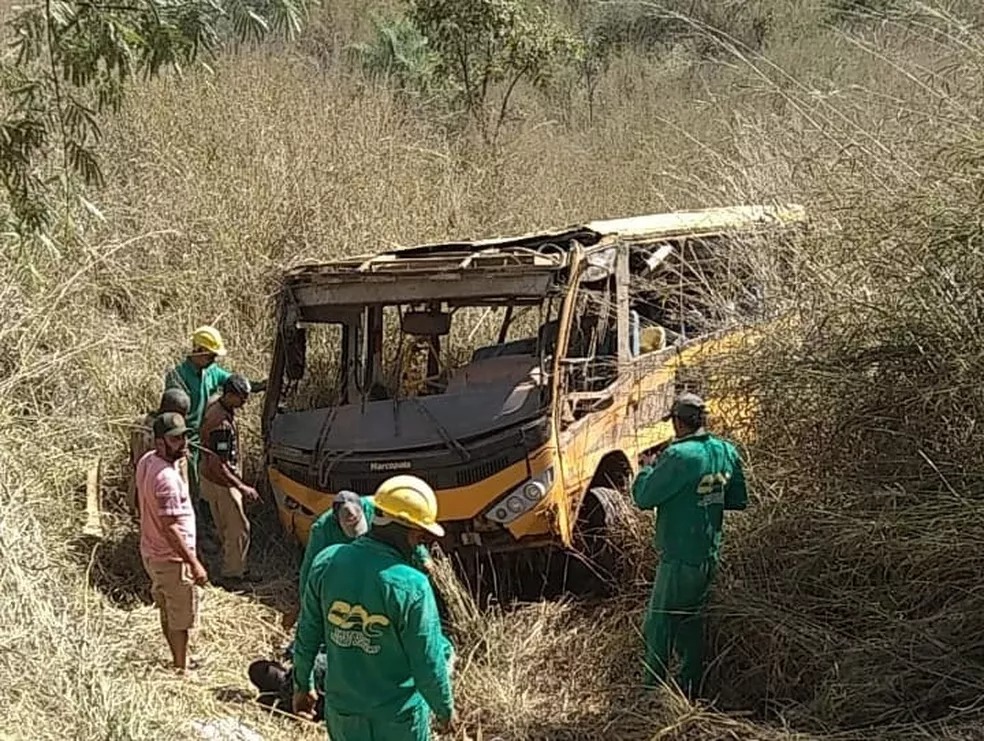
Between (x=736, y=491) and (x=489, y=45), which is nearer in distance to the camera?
(x=736, y=491)

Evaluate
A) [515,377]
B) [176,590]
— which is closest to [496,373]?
[515,377]

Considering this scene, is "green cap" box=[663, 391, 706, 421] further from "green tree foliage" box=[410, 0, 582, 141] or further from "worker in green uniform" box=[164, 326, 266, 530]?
"green tree foliage" box=[410, 0, 582, 141]

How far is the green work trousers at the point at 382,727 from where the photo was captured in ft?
14.4

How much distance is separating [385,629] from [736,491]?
2474 millimetres

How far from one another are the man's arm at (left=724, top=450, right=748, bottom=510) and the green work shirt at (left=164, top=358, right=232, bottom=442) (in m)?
3.72

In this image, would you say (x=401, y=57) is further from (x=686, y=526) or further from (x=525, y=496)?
(x=686, y=526)

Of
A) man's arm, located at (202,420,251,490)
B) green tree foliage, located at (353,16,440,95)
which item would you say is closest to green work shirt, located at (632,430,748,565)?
man's arm, located at (202,420,251,490)

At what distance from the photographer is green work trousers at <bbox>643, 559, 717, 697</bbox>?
600 centimetres

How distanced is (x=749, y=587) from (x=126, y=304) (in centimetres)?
745

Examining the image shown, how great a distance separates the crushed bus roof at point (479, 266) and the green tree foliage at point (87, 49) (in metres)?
1.95

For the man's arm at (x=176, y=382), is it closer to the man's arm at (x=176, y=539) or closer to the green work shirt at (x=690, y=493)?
the man's arm at (x=176, y=539)

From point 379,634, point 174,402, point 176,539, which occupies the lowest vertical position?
point 176,539

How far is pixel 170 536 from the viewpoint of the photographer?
246 inches

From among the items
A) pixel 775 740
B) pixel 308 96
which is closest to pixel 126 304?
pixel 308 96
